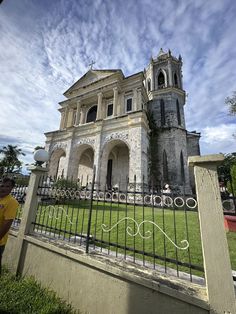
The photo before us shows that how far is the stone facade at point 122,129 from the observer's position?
14531 millimetres

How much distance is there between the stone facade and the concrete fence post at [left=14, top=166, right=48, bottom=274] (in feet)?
31.3

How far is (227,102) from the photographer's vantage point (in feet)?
48.8

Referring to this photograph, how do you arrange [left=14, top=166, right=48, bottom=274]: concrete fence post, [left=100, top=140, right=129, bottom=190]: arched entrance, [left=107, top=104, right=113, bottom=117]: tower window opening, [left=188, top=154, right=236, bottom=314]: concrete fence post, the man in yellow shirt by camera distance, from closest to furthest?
[left=188, top=154, right=236, bottom=314]: concrete fence post, the man in yellow shirt, [left=14, top=166, right=48, bottom=274]: concrete fence post, [left=100, top=140, right=129, bottom=190]: arched entrance, [left=107, top=104, right=113, bottom=117]: tower window opening

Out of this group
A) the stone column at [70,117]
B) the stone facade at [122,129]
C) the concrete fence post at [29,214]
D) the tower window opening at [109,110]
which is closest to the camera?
the concrete fence post at [29,214]

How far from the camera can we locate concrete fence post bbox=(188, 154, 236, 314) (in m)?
1.56

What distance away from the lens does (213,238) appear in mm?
1715

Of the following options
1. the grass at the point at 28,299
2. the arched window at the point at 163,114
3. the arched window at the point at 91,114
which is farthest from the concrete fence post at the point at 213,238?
the arched window at the point at 91,114

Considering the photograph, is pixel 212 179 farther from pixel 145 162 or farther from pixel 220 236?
pixel 145 162

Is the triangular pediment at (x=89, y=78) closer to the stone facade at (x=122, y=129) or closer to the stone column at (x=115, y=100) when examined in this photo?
the stone facade at (x=122, y=129)

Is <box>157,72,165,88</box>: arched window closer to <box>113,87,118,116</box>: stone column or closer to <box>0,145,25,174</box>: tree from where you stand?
<box>113,87,118,116</box>: stone column

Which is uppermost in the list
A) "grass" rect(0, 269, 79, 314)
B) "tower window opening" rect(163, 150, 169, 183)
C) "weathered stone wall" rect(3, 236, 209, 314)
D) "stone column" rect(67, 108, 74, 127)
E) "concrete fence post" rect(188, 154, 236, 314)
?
"stone column" rect(67, 108, 74, 127)

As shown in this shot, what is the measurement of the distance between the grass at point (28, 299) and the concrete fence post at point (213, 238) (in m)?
2.03

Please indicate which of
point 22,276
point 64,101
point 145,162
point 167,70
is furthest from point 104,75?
point 22,276

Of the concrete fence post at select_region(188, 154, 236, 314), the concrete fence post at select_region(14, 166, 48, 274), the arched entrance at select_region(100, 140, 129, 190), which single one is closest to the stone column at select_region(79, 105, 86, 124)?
the arched entrance at select_region(100, 140, 129, 190)
